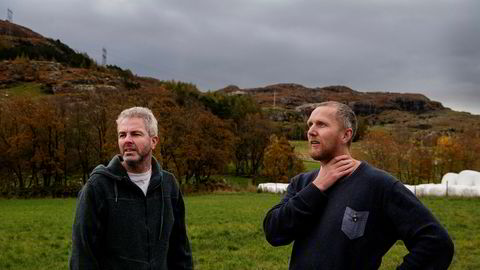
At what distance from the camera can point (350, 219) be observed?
306 cm

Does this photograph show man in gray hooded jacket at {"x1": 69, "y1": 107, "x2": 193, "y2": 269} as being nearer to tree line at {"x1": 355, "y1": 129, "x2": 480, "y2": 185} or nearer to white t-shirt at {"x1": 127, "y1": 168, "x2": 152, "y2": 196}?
white t-shirt at {"x1": 127, "y1": 168, "x2": 152, "y2": 196}

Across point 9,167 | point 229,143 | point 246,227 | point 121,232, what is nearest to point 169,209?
point 121,232

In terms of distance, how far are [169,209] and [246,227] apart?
468 inches

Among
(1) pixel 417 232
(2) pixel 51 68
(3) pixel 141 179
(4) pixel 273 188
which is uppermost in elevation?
(2) pixel 51 68

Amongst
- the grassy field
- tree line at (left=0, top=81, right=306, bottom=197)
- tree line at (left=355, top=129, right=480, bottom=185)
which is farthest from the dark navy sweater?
tree line at (left=355, top=129, right=480, bottom=185)

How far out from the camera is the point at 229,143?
56719 millimetres

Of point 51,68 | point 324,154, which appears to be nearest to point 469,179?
point 324,154

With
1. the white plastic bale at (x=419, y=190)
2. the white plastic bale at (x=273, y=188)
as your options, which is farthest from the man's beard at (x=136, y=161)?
the white plastic bale at (x=273, y=188)

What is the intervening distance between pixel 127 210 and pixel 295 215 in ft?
5.23

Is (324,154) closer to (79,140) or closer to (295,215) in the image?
(295,215)

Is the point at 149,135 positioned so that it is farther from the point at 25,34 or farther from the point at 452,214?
the point at 25,34

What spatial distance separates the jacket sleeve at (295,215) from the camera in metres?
3.16

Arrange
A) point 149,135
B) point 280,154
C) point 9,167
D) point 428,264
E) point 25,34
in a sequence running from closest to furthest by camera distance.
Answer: point 428,264
point 149,135
point 9,167
point 280,154
point 25,34

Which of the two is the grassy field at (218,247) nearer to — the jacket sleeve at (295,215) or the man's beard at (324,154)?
the jacket sleeve at (295,215)
